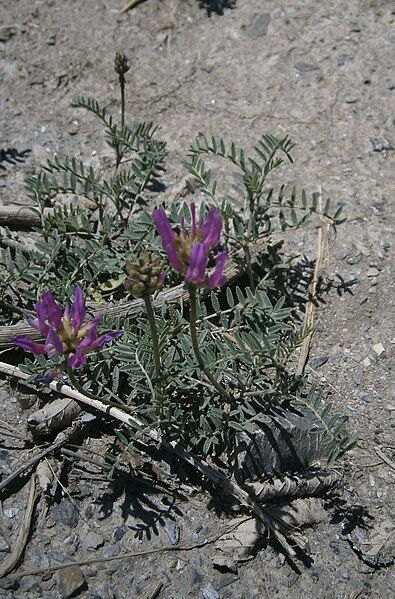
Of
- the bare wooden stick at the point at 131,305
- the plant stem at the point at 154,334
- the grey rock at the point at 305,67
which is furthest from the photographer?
the grey rock at the point at 305,67

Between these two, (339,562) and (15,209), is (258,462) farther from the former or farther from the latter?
(15,209)

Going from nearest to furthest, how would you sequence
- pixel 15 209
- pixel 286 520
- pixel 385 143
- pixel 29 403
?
pixel 286 520 < pixel 29 403 < pixel 15 209 < pixel 385 143

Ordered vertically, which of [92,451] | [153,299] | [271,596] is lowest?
[271,596]

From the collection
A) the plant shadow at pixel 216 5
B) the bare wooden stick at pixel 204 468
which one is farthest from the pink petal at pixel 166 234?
the plant shadow at pixel 216 5

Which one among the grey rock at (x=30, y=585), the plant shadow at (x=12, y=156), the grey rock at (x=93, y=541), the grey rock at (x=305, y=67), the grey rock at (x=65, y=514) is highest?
the grey rock at (x=305, y=67)

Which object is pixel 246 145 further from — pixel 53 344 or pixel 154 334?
pixel 53 344

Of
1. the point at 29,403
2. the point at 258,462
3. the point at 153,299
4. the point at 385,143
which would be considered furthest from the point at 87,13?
the point at 258,462

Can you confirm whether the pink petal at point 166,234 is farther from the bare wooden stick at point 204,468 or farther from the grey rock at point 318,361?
the grey rock at point 318,361

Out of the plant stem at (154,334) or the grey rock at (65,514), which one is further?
the grey rock at (65,514)
